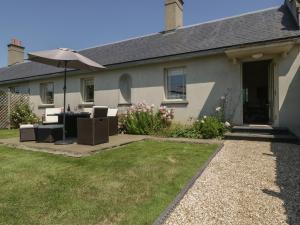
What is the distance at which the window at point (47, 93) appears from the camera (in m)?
15.3

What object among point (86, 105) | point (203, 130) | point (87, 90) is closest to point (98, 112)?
point (203, 130)

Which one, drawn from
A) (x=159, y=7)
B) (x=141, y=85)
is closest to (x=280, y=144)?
(x=141, y=85)

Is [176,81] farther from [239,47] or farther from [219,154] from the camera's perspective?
[219,154]

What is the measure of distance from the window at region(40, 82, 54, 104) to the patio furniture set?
693cm

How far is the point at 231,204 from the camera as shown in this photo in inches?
117

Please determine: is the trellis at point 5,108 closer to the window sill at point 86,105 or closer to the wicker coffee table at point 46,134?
the window sill at point 86,105

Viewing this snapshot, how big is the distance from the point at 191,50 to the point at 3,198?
862cm

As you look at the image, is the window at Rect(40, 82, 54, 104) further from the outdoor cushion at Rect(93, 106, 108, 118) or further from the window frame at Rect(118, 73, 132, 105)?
the outdoor cushion at Rect(93, 106, 108, 118)

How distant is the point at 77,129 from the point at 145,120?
346 cm

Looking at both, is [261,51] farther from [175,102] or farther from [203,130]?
[175,102]

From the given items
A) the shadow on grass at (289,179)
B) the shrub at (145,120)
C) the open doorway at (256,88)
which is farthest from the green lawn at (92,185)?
the open doorway at (256,88)

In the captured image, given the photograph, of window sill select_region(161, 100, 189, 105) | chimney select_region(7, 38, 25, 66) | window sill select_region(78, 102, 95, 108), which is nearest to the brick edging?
window sill select_region(161, 100, 189, 105)

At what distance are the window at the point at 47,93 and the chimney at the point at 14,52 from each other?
943 cm

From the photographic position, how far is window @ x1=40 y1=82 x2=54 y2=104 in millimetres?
15312
